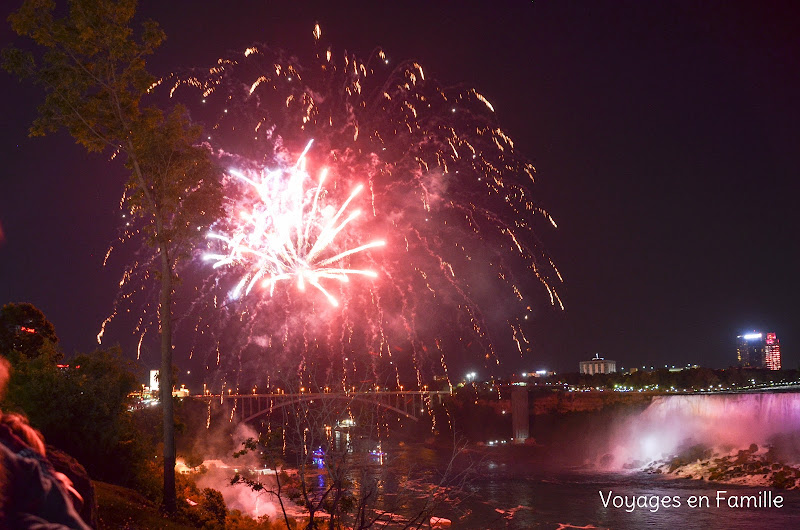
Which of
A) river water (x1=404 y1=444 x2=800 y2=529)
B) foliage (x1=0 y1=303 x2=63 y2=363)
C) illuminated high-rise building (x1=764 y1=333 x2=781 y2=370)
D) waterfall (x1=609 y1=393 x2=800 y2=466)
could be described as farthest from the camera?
illuminated high-rise building (x1=764 y1=333 x2=781 y2=370)

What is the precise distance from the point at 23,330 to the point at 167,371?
14.3m

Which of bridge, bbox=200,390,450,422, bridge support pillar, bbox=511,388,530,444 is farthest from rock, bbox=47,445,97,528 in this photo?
bridge support pillar, bbox=511,388,530,444

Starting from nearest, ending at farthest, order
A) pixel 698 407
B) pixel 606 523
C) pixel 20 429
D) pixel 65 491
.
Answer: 1. pixel 65 491
2. pixel 20 429
3. pixel 606 523
4. pixel 698 407

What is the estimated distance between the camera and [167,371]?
20.2m

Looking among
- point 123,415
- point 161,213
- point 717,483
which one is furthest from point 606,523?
point 161,213

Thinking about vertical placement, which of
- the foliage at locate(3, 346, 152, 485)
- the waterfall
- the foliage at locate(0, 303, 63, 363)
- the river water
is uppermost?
the foliage at locate(0, 303, 63, 363)

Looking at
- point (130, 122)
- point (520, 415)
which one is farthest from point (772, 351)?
point (130, 122)

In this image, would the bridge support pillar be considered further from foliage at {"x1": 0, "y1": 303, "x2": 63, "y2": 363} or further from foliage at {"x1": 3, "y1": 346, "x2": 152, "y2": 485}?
foliage at {"x1": 3, "y1": 346, "x2": 152, "y2": 485}

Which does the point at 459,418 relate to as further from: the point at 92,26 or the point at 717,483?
the point at 92,26

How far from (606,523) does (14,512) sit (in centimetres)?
3513

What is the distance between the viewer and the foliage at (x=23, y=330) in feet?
97.6

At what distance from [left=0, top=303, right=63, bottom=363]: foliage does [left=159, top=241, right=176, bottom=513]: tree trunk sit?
11.5 metres

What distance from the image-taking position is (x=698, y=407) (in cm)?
5969

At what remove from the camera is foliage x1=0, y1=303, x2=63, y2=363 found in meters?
29.8
